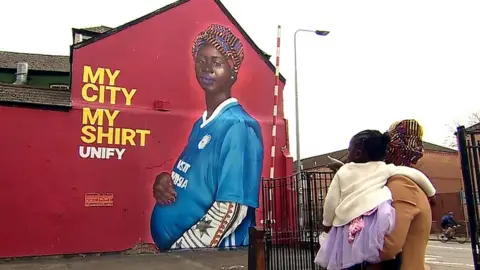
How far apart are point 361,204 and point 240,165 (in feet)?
39.7

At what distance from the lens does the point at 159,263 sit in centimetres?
1091

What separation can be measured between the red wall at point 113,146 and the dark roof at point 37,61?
11.0 m

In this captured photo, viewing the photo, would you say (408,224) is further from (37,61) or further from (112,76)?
(37,61)

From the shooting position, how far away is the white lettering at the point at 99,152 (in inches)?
492

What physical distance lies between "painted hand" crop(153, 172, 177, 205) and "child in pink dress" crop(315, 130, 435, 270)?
11.2 meters

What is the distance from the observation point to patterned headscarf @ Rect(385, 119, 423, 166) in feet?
9.34

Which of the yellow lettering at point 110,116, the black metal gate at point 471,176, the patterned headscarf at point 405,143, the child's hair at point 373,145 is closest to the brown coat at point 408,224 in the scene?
the child's hair at point 373,145

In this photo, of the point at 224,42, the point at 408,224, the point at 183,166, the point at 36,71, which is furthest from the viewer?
the point at 36,71

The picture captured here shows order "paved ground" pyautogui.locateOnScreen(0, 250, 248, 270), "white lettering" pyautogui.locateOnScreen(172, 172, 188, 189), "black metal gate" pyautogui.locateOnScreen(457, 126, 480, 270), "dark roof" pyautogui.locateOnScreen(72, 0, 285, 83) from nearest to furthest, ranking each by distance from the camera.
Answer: "black metal gate" pyautogui.locateOnScreen(457, 126, 480, 270), "paved ground" pyautogui.locateOnScreen(0, 250, 248, 270), "dark roof" pyautogui.locateOnScreen(72, 0, 285, 83), "white lettering" pyautogui.locateOnScreen(172, 172, 188, 189)

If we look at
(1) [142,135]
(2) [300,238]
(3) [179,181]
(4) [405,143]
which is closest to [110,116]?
(1) [142,135]

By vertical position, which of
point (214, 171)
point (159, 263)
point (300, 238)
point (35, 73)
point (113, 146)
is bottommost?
point (159, 263)

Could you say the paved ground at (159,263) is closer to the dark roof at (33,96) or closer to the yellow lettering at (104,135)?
the yellow lettering at (104,135)

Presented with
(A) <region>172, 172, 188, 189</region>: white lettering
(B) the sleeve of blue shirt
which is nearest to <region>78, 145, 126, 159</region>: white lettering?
(A) <region>172, 172, 188, 189</region>: white lettering

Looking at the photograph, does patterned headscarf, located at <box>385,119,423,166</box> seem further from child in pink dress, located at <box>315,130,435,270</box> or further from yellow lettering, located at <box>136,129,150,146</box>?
yellow lettering, located at <box>136,129,150,146</box>
